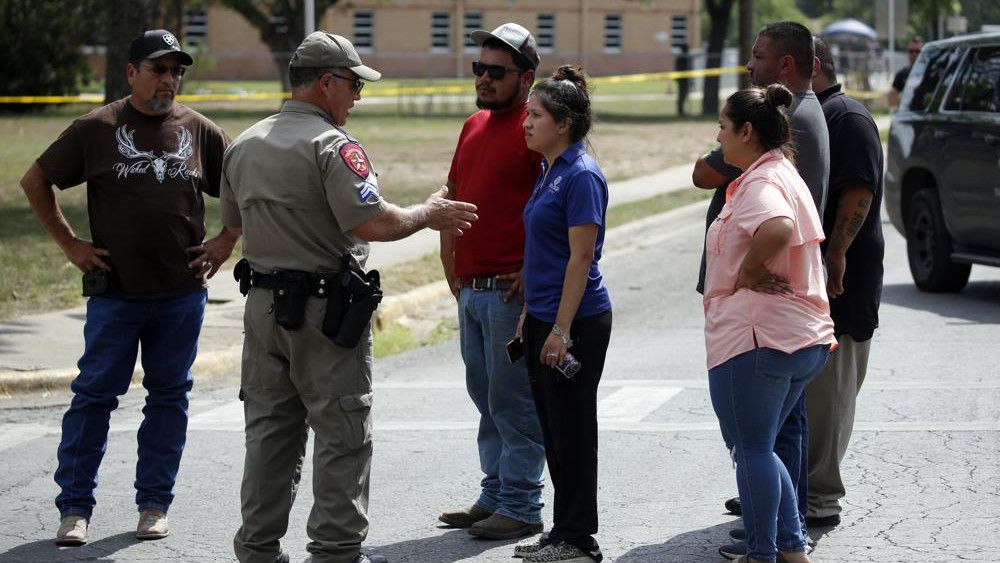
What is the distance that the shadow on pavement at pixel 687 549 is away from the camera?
5.39 metres

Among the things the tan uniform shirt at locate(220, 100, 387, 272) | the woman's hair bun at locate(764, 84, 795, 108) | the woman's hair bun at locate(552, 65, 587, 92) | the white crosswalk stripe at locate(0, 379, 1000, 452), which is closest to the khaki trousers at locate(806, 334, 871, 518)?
the woman's hair bun at locate(764, 84, 795, 108)

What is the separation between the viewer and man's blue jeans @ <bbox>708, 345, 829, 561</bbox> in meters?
4.75

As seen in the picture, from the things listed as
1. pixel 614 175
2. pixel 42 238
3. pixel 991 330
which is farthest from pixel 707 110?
pixel 991 330

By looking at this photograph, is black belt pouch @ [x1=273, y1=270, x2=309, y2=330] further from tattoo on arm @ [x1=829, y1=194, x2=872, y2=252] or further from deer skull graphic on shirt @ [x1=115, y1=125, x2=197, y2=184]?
tattoo on arm @ [x1=829, y1=194, x2=872, y2=252]

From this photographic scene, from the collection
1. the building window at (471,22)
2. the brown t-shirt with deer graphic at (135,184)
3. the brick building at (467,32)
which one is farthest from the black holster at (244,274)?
the building window at (471,22)

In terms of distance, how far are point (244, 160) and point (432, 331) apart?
228 inches

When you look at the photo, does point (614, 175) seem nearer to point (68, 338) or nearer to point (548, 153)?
point (68, 338)

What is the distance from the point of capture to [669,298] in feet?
38.6

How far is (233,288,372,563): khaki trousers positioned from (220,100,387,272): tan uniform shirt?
17cm

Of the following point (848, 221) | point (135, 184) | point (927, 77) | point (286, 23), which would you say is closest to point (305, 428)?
point (135, 184)

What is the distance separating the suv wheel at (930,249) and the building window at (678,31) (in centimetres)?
5847

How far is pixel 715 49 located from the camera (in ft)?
131

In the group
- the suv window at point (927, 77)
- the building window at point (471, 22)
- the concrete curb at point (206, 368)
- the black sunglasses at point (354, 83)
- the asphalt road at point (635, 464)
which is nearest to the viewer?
the black sunglasses at point (354, 83)

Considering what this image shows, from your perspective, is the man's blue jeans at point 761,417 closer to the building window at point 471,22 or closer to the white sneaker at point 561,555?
the white sneaker at point 561,555
